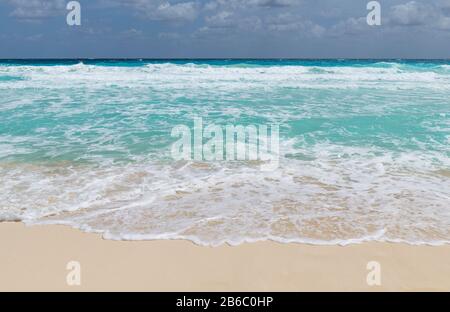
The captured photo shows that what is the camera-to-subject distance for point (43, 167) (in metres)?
6.58

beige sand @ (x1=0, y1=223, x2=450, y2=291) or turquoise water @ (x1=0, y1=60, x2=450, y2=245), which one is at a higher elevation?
turquoise water @ (x1=0, y1=60, x2=450, y2=245)

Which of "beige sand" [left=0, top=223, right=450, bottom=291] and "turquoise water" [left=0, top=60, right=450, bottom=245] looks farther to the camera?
"turquoise water" [left=0, top=60, right=450, bottom=245]

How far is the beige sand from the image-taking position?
339cm

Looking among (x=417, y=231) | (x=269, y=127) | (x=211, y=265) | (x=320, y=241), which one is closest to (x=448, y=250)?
(x=417, y=231)

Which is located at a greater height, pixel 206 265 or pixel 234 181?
pixel 234 181

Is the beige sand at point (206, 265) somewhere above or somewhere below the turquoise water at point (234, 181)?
below

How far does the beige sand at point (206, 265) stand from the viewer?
3.39 m

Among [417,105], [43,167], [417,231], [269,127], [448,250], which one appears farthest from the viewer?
[417,105]

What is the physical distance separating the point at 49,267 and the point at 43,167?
3351 mm

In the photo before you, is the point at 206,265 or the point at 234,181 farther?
the point at 234,181

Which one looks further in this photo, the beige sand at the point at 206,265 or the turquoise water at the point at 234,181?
the turquoise water at the point at 234,181

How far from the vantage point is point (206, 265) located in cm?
371

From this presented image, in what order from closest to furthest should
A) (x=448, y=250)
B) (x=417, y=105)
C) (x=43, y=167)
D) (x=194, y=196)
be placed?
(x=448, y=250), (x=194, y=196), (x=43, y=167), (x=417, y=105)
